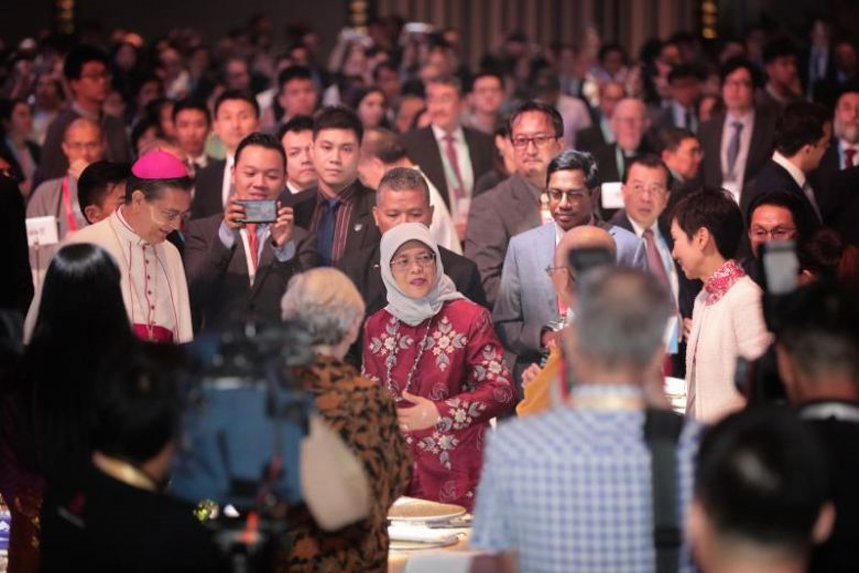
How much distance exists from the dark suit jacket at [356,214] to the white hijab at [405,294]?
1286 mm

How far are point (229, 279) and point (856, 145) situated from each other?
4.38 metres

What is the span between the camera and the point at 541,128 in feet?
25.5

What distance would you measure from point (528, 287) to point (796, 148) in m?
2.03

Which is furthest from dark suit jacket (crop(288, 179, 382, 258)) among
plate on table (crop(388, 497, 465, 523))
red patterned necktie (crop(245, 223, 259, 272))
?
plate on table (crop(388, 497, 465, 523))

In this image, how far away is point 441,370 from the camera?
5535 mm

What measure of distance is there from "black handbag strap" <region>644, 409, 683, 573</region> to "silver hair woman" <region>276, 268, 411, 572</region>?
900mm

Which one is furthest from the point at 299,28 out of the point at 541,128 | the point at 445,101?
the point at 541,128

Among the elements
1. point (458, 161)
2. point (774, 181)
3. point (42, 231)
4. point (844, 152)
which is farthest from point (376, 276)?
point (844, 152)

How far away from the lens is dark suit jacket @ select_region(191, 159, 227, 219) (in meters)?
8.53

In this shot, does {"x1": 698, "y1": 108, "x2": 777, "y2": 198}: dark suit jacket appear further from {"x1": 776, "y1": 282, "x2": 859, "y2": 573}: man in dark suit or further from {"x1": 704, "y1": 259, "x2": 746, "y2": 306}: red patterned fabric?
{"x1": 776, "y1": 282, "x2": 859, "y2": 573}: man in dark suit

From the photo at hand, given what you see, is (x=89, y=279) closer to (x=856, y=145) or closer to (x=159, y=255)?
(x=159, y=255)

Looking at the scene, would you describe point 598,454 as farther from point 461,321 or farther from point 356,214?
point 356,214

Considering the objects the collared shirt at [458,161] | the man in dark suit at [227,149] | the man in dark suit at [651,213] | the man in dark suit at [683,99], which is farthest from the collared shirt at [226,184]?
the man in dark suit at [683,99]

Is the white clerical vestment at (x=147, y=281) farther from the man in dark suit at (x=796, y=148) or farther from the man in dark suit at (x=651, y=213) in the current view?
the man in dark suit at (x=796, y=148)
